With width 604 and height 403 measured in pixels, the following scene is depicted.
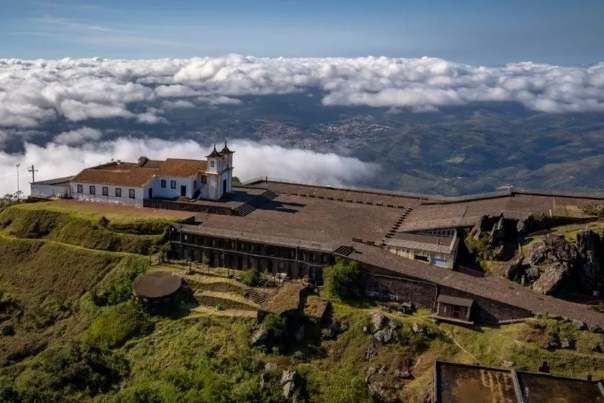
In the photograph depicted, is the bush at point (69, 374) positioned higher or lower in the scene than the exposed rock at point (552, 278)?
lower

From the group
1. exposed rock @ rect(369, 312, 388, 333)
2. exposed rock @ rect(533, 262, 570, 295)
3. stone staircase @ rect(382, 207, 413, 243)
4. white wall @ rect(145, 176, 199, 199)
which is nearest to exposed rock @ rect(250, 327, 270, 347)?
exposed rock @ rect(369, 312, 388, 333)

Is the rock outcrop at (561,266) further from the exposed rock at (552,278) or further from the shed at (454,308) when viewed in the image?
the shed at (454,308)

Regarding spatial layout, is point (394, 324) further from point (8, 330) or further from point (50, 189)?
point (50, 189)

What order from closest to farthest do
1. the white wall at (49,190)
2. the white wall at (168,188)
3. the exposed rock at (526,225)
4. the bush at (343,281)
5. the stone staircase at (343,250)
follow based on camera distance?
the bush at (343,281)
the stone staircase at (343,250)
the exposed rock at (526,225)
the white wall at (168,188)
the white wall at (49,190)

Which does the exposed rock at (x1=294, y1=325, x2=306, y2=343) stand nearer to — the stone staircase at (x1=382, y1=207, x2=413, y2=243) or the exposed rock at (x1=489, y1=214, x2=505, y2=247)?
the stone staircase at (x1=382, y1=207, x2=413, y2=243)

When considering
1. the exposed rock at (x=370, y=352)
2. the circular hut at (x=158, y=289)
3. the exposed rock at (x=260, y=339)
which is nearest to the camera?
the exposed rock at (x=370, y=352)

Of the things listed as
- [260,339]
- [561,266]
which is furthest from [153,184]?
[561,266]

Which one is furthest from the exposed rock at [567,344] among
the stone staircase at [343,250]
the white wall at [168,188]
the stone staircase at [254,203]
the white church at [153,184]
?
the white wall at [168,188]
